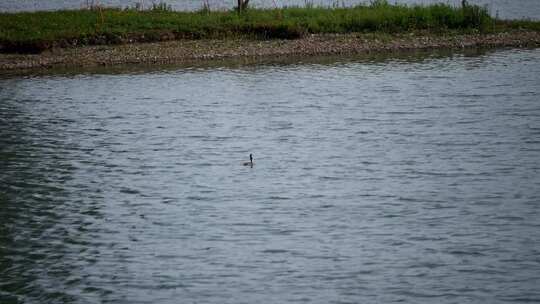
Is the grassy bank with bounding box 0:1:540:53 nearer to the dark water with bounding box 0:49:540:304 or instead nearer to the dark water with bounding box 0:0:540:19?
the dark water with bounding box 0:49:540:304

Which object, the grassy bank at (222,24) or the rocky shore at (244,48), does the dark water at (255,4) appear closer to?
the grassy bank at (222,24)

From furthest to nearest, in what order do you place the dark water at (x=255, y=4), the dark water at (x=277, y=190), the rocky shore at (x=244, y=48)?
1. the dark water at (x=255, y=4)
2. the rocky shore at (x=244, y=48)
3. the dark water at (x=277, y=190)

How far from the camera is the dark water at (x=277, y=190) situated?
704 inches

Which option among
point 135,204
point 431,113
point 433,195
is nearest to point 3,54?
point 431,113

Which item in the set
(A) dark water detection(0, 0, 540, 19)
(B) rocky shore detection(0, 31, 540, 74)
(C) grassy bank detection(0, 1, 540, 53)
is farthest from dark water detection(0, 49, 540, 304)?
(A) dark water detection(0, 0, 540, 19)

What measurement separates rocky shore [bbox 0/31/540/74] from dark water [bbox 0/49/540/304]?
666 centimetres

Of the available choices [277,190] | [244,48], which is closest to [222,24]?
[244,48]

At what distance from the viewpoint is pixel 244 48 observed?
51.5 metres

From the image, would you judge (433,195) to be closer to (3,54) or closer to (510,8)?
(3,54)

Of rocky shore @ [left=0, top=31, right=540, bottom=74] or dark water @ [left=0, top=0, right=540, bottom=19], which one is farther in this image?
dark water @ [left=0, top=0, right=540, bottom=19]

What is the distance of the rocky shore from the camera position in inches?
1978

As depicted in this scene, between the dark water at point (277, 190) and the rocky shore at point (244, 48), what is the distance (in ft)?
21.8

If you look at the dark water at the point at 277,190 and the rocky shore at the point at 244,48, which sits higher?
the rocky shore at the point at 244,48

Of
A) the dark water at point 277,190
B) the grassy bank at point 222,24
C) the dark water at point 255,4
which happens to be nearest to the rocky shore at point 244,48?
the grassy bank at point 222,24
